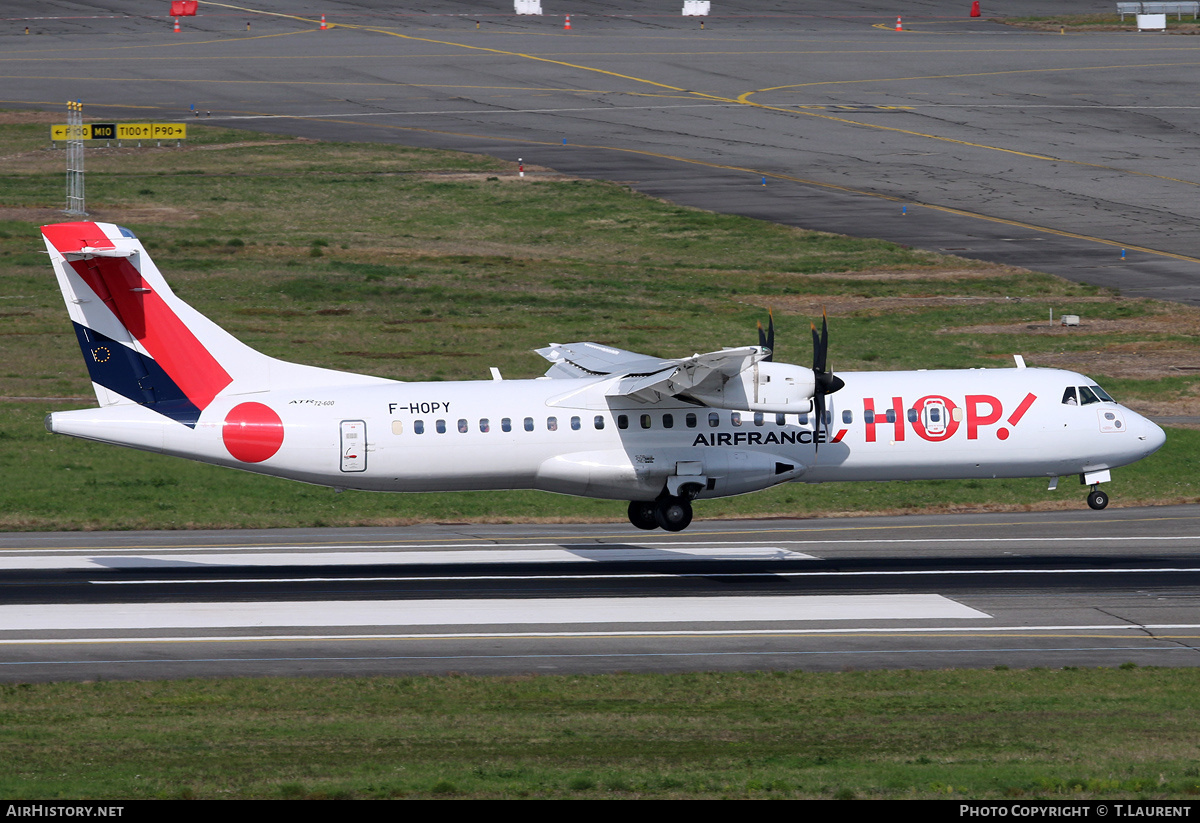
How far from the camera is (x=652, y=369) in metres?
32.5

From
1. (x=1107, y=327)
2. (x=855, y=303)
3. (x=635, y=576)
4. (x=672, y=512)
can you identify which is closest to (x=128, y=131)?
(x=855, y=303)

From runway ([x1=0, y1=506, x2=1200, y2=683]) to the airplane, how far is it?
86.5 inches

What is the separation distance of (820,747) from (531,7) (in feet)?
318

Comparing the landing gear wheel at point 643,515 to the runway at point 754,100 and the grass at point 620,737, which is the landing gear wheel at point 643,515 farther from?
the runway at point 754,100

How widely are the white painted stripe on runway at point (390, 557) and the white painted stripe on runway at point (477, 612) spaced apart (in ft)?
14.6

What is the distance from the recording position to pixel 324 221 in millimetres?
73312

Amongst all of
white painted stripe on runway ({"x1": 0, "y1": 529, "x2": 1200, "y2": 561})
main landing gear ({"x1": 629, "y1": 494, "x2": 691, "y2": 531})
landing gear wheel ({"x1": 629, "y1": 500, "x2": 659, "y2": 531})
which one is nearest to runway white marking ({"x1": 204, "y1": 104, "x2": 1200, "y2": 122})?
white painted stripe on runway ({"x1": 0, "y1": 529, "x2": 1200, "y2": 561})

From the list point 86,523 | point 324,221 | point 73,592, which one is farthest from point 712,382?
point 324,221

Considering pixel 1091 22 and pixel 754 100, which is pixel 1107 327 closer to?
pixel 754 100

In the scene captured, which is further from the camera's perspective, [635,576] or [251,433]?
[635,576]

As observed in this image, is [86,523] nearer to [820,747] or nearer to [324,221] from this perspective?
[820,747]

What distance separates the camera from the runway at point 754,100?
2825 inches

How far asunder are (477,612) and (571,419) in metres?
5.38

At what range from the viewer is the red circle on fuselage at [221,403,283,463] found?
31.9 meters
